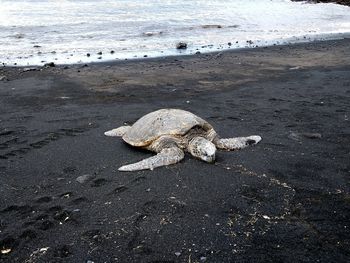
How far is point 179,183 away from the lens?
4.50 meters

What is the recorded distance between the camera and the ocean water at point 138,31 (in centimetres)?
1488

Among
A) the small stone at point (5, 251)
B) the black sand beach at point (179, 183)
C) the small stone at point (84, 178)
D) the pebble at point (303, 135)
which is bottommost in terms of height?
the small stone at point (5, 251)

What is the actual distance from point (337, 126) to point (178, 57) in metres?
8.32

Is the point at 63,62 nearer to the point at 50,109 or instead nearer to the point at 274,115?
the point at 50,109

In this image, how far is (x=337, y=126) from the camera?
6297 millimetres

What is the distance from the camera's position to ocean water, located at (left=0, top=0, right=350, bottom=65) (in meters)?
14.9

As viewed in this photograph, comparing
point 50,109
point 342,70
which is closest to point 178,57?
point 342,70

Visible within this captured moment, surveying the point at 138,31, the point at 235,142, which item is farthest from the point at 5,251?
the point at 138,31

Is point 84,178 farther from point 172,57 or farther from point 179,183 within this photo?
point 172,57

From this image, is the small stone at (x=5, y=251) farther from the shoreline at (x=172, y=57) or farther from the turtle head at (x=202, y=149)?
the shoreline at (x=172, y=57)

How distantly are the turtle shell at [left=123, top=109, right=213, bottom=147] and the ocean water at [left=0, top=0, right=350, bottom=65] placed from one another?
26.3 ft

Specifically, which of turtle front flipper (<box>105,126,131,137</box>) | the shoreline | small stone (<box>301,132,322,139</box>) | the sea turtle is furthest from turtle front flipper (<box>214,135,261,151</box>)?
the shoreline

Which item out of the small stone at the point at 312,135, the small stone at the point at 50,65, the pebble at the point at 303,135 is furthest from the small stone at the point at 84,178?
the small stone at the point at 50,65

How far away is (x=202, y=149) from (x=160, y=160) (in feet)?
1.91
